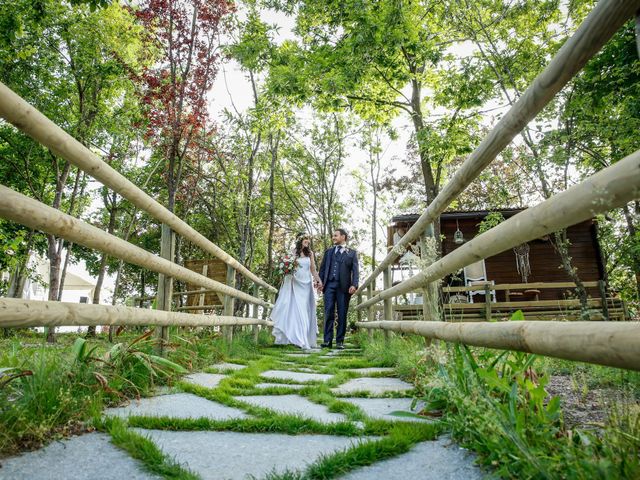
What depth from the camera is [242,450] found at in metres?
1.58

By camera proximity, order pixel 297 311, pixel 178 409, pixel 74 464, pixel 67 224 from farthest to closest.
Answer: pixel 297 311 < pixel 178 409 < pixel 67 224 < pixel 74 464

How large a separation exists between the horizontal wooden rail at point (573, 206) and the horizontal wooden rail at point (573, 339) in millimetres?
251

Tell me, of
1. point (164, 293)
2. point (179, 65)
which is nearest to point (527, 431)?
point (164, 293)

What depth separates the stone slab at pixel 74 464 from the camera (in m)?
1.25

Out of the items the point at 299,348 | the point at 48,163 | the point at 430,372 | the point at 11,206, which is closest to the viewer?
the point at 11,206

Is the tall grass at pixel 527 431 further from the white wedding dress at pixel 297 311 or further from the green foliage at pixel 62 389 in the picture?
the white wedding dress at pixel 297 311

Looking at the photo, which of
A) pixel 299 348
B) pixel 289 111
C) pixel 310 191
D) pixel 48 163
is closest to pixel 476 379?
pixel 299 348

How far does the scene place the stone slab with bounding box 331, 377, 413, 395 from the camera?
2.77 metres

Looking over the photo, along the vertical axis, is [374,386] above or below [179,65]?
below

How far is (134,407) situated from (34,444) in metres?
0.66

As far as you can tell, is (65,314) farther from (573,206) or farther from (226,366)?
(226,366)

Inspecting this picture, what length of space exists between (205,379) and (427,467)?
206 cm

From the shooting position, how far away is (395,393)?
103 inches

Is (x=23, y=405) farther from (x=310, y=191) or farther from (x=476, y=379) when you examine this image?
(x=310, y=191)
